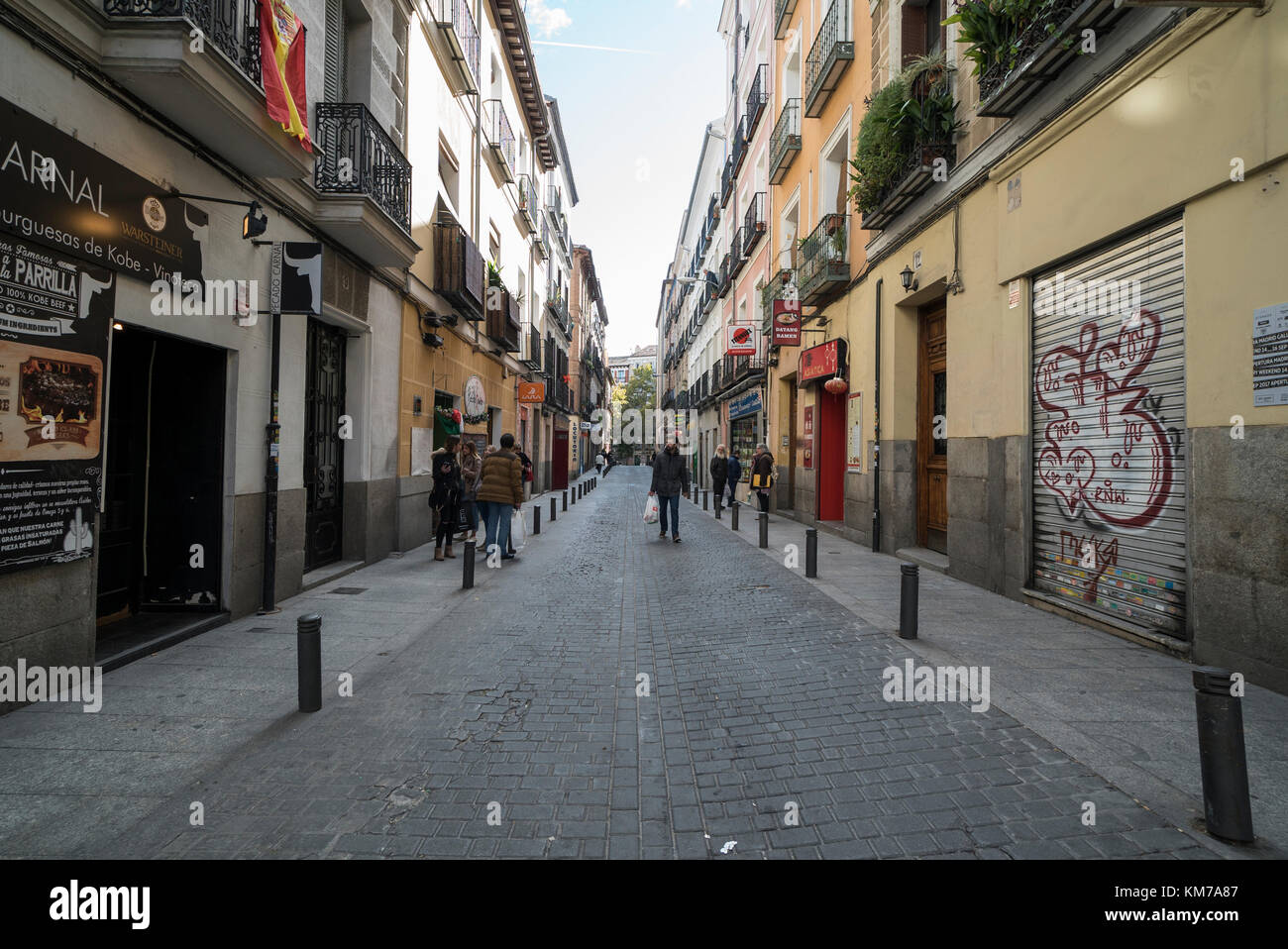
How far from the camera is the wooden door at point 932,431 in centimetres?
999

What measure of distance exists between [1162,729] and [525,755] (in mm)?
3534

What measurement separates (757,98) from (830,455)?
12.2 meters

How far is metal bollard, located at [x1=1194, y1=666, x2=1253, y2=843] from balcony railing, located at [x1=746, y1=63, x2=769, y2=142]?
20.7 metres

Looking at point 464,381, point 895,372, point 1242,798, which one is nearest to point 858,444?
point 895,372

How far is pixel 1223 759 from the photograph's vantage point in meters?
2.67

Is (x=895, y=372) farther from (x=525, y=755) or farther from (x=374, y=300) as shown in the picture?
(x=525, y=755)

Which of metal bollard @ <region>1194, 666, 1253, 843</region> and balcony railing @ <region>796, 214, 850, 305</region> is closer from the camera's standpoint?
metal bollard @ <region>1194, 666, 1253, 843</region>

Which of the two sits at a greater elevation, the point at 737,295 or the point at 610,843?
the point at 737,295

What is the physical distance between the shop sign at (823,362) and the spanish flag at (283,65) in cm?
980

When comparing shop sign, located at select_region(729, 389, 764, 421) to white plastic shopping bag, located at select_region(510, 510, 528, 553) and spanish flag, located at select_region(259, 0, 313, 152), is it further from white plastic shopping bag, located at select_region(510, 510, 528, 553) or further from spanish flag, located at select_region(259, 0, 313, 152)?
spanish flag, located at select_region(259, 0, 313, 152)

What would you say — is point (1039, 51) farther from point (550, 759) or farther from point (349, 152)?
point (349, 152)

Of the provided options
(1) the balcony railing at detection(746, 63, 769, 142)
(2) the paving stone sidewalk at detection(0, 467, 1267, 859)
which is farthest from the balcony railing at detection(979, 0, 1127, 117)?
(1) the balcony railing at detection(746, 63, 769, 142)

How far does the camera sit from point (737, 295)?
82.1 ft

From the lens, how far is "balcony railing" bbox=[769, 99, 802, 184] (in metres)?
16.1
